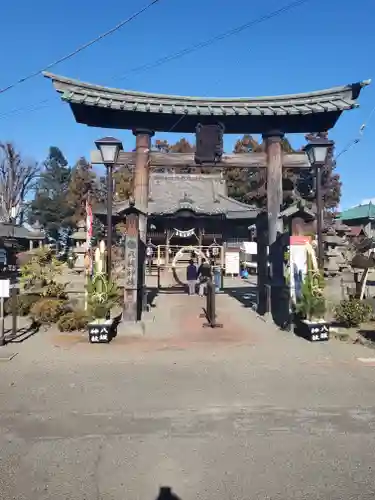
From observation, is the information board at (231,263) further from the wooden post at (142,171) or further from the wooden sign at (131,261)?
the wooden sign at (131,261)

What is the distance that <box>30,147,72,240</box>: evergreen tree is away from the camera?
182 ft

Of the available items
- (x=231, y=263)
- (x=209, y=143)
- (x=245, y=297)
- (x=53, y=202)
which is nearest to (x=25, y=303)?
(x=209, y=143)

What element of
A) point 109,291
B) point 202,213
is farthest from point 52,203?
point 109,291

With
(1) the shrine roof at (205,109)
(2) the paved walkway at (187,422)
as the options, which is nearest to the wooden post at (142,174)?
(1) the shrine roof at (205,109)

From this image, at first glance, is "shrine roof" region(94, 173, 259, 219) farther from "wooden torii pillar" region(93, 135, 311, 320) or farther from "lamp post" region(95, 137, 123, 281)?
"lamp post" region(95, 137, 123, 281)

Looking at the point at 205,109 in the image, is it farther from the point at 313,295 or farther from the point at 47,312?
the point at 47,312

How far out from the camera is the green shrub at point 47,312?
10859 millimetres

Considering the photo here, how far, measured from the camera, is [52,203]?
56.3m

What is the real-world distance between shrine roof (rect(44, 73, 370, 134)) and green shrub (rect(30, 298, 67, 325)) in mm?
5810

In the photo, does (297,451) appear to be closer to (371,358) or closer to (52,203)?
(371,358)

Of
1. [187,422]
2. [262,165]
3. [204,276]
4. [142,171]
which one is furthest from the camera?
[204,276]

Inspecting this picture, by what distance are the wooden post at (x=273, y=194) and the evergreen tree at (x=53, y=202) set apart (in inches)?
1677

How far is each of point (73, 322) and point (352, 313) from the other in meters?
7.02

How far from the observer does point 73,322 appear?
33.4 ft
